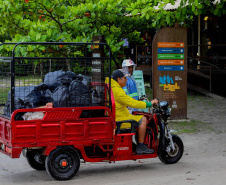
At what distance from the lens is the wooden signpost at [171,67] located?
11844 mm

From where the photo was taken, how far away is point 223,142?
388 inches

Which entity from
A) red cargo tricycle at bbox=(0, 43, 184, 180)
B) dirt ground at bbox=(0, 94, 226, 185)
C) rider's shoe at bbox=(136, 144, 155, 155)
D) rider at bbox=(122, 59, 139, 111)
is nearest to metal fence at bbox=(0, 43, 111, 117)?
red cargo tricycle at bbox=(0, 43, 184, 180)

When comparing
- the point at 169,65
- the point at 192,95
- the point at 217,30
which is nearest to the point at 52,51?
the point at 169,65

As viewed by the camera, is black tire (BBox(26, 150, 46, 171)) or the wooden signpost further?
the wooden signpost

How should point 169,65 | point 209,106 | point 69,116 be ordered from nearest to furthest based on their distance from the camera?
point 69,116
point 169,65
point 209,106

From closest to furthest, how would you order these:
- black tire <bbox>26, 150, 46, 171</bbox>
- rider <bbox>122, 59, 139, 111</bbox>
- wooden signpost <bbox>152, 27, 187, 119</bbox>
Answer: black tire <bbox>26, 150, 46, 171</bbox>, rider <bbox>122, 59, 139, 111</bbox>, wooden signpost <bbox>152, 27, 187, 119</bbox>

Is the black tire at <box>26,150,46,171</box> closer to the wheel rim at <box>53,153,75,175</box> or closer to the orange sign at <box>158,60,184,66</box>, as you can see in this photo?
the wheel rim at <box>53,153,75,175</box>

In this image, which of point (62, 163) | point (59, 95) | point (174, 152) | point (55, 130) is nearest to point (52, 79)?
point (59, 95)

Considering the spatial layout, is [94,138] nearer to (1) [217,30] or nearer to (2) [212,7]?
(2) [212,7]

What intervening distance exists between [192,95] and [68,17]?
8.12 m

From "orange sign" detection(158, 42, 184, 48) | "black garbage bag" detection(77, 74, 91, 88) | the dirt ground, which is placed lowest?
the dirt ground

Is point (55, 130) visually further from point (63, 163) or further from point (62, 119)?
point (63, 163)

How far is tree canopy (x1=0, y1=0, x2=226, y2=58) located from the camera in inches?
423

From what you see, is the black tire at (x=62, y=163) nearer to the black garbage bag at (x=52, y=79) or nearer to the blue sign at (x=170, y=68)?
the black garbage bag at (x=52, y=79)
